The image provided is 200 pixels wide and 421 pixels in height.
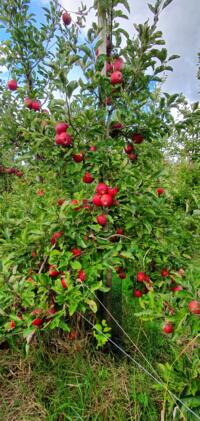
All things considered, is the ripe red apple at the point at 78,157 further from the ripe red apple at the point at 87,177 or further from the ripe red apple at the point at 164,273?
the ripe red apple at the point at 164,273

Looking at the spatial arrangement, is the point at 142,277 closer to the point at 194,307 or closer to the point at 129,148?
the point at 194,307

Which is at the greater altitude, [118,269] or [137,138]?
[137,138]

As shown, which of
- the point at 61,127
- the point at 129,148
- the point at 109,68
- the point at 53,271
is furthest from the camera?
the point at 129,148

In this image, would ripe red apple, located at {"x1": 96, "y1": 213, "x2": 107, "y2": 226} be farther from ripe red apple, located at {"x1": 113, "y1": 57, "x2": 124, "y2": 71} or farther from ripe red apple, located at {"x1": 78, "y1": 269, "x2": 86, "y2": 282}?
ripe red apple, located at {"x1": 113, "y1": 57, "x2": 124, "y2": 71}

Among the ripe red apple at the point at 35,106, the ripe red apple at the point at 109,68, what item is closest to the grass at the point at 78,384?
the ripe red apple at the point at 109,68

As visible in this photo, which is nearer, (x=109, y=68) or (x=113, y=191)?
(x=113, y=191)

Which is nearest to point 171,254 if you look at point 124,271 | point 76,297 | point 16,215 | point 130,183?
point 124,271

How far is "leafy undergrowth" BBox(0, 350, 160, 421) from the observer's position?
61.9 inches

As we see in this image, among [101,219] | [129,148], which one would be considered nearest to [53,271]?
[101,219]

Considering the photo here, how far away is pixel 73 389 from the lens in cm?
172

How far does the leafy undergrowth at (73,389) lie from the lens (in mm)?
1571

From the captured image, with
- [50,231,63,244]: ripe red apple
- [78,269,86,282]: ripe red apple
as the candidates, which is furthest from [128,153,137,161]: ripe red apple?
[78,269,86,282]: ripe red apple

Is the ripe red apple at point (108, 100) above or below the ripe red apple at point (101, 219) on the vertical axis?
above

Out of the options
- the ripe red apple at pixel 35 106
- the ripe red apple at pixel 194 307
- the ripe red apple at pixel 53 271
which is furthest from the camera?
the ripe red apple at pixel 35 106
